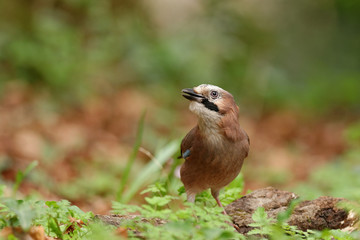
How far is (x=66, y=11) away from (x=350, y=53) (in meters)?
7.20

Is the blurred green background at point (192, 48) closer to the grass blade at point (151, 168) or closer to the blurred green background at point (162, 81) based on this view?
the blurred green background at point (162, 81)

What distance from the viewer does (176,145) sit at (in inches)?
193

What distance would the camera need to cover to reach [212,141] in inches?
132

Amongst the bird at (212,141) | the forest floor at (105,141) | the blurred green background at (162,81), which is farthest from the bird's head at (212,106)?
the blurred green background at (162,81)

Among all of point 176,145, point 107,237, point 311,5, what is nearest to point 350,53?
point 311,5

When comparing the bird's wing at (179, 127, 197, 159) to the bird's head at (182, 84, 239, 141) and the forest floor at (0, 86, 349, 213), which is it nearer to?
the bird's head at (182, 84, 239, 141)

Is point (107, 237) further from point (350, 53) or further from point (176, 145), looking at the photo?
point (350, 53)

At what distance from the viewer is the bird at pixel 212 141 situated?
335 cm

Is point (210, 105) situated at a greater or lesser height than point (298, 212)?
greater

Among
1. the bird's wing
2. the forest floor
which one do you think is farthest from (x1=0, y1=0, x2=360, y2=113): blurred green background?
the bird's wing

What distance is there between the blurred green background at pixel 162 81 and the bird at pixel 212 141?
7.77 feet

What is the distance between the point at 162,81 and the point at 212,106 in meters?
6.84

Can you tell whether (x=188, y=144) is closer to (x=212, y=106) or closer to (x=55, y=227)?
(x=212, y=106)

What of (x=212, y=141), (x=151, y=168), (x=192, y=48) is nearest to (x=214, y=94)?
(x=212, y=141)
